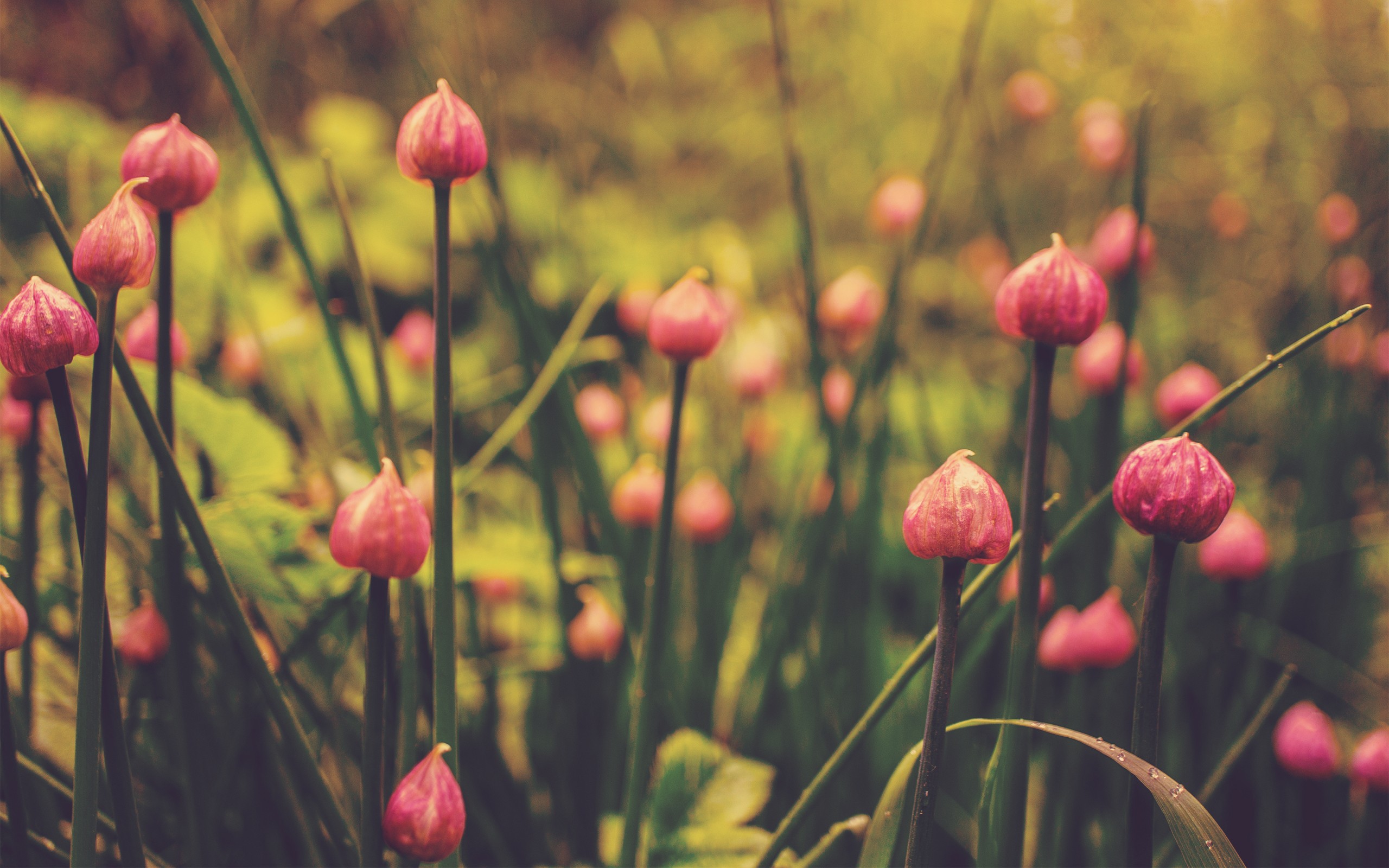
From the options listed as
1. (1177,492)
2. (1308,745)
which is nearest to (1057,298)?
(1177,492)

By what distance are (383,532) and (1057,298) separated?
0.25 meters

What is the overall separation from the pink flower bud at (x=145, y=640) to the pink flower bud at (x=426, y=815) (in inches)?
11.6

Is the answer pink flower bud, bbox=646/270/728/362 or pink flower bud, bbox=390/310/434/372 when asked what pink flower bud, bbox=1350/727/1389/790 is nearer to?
pink flower bud, bbox=646/270/728/362

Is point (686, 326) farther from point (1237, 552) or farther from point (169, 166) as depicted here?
point (1237, 552)

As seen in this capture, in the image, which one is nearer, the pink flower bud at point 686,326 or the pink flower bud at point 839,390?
the pink flower bud at point 686,326

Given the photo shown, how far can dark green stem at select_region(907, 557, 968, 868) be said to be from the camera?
26 centimetres

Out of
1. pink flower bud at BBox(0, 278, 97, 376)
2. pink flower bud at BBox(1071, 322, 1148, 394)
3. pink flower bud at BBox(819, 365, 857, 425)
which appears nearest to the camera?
pink flower bud at BBox(0, 278, 97, 376)

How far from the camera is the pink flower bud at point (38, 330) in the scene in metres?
0.24

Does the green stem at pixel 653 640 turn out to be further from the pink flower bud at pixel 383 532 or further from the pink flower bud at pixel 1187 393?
the pink flower bud at pixel 1187 393

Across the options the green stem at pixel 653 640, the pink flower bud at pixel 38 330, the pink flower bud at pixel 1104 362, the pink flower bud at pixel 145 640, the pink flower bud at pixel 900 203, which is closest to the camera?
the pink flower bud at pixel 38 330

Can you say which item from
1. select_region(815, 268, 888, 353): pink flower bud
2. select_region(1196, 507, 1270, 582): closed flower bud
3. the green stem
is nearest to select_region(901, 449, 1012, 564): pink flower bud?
the green stem

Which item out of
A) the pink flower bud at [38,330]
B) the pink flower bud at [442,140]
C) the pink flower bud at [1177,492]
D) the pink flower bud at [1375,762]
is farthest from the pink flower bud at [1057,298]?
the pink flower bud at [1375,762]

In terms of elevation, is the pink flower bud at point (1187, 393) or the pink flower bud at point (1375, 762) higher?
the pink flower bud at point (1187, 393)

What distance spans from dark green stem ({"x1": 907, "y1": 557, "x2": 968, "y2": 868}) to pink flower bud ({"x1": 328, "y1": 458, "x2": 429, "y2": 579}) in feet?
0.55
